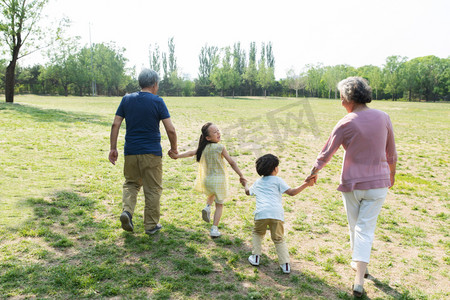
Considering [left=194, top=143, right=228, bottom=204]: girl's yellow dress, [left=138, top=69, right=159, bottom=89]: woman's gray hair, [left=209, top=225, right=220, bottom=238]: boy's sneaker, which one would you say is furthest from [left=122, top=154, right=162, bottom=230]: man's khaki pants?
[left=138, top=69, right=159, bottom=89]: woman's gray hair

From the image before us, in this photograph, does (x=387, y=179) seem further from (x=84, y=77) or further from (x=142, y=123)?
(x=84, y=77)

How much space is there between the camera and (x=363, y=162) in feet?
10.8

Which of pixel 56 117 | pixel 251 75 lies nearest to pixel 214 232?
pixel 56 117

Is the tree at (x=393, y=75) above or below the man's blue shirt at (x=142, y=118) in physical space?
above

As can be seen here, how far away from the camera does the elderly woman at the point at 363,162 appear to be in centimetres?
322

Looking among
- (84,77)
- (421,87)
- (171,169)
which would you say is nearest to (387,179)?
(171,169)

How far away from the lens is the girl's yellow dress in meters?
4.48

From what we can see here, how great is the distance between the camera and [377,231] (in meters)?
5.06

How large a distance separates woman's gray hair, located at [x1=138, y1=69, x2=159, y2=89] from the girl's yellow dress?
3.91ft

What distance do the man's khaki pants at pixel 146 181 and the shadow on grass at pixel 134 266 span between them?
37 centimetres

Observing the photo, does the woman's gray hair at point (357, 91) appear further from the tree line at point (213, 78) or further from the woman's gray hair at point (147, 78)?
the tree line at point (213, 78)

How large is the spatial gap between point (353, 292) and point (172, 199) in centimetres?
383

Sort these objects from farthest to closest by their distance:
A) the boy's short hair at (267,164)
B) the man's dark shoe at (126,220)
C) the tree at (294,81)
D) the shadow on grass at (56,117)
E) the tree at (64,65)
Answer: the tree at (294,81) < the tree at (64,65) < the shadow on grass at (56,117) < the man's dark shoe at (126,220) < the boy's short hair at (267,164)

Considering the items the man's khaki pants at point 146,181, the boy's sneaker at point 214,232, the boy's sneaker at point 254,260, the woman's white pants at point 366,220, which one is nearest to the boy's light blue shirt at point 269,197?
the boy's sneaker at point 254,260
